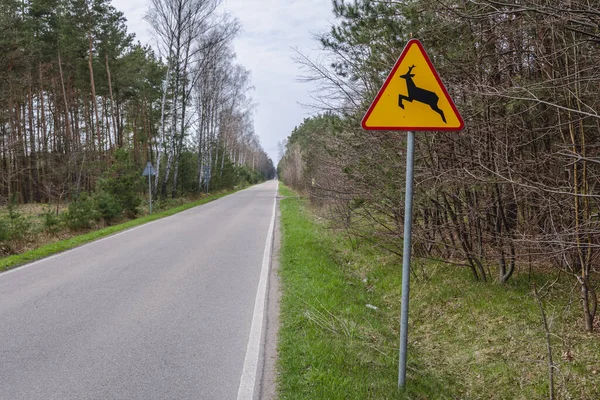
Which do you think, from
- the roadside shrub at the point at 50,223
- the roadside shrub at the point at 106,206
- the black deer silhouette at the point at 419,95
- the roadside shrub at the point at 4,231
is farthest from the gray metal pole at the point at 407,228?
the roadside shrub at the point at 106,206

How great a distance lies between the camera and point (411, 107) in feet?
11.4

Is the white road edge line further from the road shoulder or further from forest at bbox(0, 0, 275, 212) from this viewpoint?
forest at bbox(0, 0, 275, 212)

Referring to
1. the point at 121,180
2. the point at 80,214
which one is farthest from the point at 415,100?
the point at 121,180

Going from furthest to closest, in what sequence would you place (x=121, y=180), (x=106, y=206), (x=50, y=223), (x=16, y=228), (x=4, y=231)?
(x=121, y=180), (x=106, y=206), (x=50, y=223), (x=16, y=228), (x=4, y=231)

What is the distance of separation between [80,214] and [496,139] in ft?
43.5

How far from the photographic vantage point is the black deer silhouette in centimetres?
342

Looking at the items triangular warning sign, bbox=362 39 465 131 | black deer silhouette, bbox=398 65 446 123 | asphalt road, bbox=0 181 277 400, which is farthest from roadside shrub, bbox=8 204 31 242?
black deer silhouette, bbox=398 65 446 123

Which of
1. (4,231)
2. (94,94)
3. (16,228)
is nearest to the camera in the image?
(4,231)

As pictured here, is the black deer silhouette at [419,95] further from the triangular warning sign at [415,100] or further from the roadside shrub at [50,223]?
the roadside shrub at [50,223]

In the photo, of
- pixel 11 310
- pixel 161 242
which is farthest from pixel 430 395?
pixel 161 242

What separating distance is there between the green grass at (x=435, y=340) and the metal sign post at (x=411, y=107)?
82 centimetres

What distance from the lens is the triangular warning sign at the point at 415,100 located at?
3.42 meters

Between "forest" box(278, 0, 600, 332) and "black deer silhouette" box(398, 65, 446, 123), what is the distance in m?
0.74

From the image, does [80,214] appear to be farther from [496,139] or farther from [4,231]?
[496,139]
